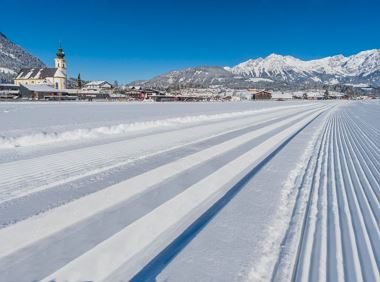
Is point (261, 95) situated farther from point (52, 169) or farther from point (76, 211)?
point (76, 211)

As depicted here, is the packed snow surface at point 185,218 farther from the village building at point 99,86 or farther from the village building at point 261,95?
the village building at point 261,95

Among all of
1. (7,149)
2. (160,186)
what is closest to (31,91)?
(7,149)

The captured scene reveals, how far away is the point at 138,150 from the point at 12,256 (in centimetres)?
730

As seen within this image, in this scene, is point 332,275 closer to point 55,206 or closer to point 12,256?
point 12,256

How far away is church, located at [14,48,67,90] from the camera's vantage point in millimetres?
129500

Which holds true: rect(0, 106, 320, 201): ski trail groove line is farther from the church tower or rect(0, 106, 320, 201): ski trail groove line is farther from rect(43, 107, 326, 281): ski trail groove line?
the church tower

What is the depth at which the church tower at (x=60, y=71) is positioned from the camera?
425 ft

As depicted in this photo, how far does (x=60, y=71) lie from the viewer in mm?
130625

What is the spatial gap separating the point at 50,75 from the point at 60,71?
12.5ft

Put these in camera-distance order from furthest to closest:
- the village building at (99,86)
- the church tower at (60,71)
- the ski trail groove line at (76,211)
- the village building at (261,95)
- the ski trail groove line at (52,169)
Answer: the village building at (261,95), the village building at (99,86), the church tower at (60,71), the ski trail groove line at (52,169), the ski trail groove line at (76,211)

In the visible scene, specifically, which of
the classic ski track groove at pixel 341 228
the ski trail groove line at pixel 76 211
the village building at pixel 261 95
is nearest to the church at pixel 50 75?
the village building at pixel 261 95

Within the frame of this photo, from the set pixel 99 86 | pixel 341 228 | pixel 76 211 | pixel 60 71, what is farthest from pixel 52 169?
pixel 99 86

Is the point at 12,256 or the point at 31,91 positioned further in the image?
the point at 31,91

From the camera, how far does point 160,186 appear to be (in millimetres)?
6898
